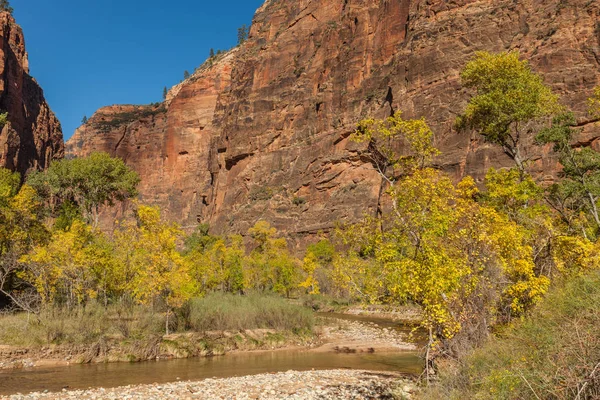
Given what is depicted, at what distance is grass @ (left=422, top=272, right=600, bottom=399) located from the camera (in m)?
5.25

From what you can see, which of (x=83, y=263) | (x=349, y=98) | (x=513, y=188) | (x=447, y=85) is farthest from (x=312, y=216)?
(x=513, y=188)

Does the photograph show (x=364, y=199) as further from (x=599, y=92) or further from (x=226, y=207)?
(x=599, y=92)

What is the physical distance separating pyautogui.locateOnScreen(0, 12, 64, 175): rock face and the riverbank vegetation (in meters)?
45.9

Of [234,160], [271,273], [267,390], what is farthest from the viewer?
[234,160]

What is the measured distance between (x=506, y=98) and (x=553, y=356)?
1953 cm

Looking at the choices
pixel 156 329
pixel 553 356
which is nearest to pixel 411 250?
pixel 553 356

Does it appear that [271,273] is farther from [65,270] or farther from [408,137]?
[408,137]

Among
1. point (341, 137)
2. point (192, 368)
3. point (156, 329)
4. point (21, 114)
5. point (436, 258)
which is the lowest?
point (192, 368)

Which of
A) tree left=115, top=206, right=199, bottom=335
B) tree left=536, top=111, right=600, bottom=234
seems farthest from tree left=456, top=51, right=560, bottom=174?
tree left=115, top=206, right=199, bottom=335

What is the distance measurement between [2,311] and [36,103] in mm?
98625

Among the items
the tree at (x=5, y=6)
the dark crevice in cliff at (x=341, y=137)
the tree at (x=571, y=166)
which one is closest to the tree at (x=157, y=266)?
the tree at (x=571, y=166)

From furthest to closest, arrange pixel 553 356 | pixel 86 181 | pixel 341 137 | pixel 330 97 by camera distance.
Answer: pixel 330 97 → pixel 341 137 → pixel 86 181 → pixel 553 356

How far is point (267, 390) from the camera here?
13.6 m

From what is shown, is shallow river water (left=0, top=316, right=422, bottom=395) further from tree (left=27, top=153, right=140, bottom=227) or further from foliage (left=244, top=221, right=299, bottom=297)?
tree (left=27, top=153, right=140, bottom=227)
